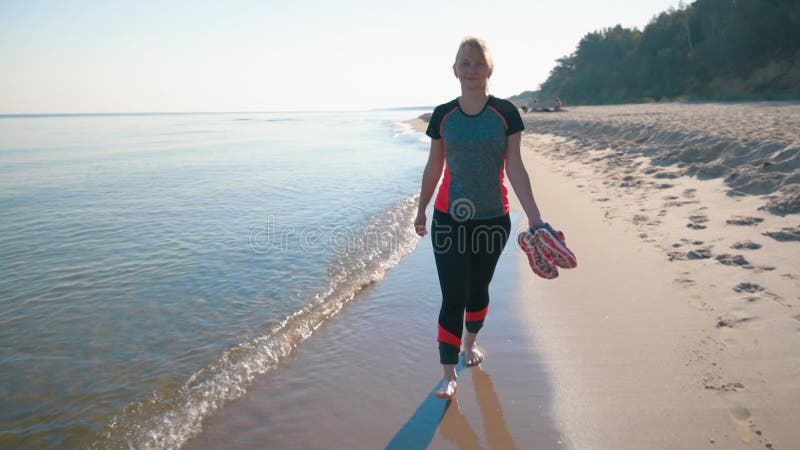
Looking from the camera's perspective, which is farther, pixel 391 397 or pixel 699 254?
pixel 699 254

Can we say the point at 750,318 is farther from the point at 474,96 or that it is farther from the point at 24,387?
the point at 24,387

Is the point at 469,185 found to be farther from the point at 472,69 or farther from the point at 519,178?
the point at 472,69

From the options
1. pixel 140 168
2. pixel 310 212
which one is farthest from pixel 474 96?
pixel 140 168

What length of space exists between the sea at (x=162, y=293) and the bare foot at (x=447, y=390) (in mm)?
1286

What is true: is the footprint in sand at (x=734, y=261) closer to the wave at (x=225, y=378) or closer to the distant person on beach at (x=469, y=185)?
the distant person on beach at (x=469, y=185)

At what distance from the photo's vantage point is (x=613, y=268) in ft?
14.7

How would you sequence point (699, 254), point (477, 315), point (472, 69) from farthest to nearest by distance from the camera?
point (699, 254)
point (477, 315)
point (472, 69)

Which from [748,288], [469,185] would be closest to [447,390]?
[469,185]

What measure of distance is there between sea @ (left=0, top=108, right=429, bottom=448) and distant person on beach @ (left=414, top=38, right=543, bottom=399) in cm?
151

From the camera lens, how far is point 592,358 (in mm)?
3053

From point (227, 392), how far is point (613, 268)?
3508 mm

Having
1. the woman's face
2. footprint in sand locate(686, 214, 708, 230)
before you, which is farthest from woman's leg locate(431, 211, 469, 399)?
footprint in sand locate(686, 214, 708, 230)

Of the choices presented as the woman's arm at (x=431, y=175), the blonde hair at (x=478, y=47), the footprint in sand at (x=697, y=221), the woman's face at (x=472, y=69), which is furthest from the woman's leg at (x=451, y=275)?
the footprint in sand at (x=697, y=221)

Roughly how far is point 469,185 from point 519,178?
31 cm
